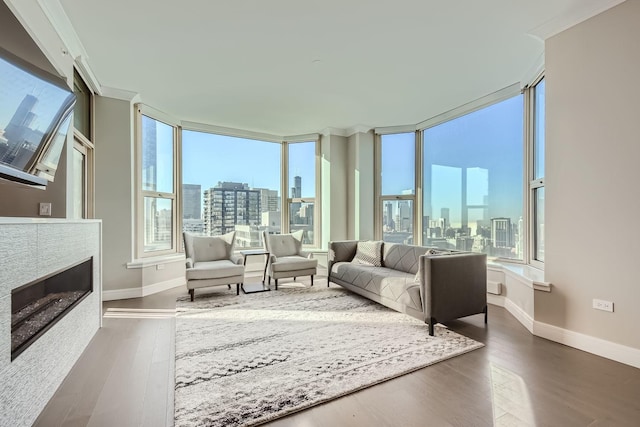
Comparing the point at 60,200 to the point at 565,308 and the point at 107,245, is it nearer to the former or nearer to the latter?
the point at 107,245

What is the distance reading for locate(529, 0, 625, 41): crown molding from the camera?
246 centimetres

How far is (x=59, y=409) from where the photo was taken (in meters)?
1.82

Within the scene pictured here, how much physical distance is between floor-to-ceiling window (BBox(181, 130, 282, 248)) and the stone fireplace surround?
2.88 m

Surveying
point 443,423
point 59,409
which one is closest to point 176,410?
point 59,409

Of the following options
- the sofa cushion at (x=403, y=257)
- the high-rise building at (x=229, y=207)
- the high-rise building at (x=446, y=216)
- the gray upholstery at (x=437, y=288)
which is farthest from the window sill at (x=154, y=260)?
the high-rise building at (x=446, y=216)

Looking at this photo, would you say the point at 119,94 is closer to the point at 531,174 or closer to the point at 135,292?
the point at 135,292

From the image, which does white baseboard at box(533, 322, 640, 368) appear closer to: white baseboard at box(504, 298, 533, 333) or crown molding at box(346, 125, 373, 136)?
white baseboard at box(504, 298, 533, 333)

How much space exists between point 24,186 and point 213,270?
7.65 ft

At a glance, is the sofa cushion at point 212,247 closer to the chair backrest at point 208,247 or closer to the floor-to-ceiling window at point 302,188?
the chair backrest at point 208,247

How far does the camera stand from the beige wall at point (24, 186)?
2.04 metres

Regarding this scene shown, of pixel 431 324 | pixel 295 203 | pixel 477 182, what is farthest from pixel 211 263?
pixel 477 182

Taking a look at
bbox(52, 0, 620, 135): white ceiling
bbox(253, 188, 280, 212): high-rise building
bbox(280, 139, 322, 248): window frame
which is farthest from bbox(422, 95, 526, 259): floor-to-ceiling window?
bbox(253, 188, 280, 212): high-rise building

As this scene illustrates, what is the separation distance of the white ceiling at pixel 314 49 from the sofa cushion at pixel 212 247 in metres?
2.07

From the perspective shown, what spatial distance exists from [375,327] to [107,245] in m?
3.67
